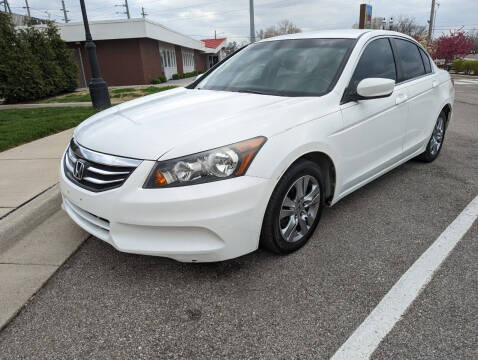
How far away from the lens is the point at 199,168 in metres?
2.19

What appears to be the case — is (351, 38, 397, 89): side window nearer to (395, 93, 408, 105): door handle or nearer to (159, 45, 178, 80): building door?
(395, 93, 408, 105): door handle

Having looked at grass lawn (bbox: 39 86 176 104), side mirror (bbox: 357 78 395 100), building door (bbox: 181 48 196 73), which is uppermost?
side mirror (bbox: 357 78 395 100)

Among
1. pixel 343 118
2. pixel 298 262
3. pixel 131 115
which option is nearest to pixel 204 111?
pixel 131 115

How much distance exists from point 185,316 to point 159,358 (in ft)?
1.09

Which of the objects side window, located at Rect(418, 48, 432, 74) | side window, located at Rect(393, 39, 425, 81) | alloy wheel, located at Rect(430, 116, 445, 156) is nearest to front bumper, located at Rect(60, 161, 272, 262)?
side window, located at Rect(393, 39, 425, 81)

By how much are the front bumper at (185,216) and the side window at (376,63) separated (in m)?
1.56

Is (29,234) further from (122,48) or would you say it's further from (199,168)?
(122,48)

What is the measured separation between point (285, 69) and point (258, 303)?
2.11m

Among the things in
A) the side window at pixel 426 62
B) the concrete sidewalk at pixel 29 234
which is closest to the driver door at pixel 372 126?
the side window at pixel 426 62

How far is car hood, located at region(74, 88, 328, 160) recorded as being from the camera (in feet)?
7.39

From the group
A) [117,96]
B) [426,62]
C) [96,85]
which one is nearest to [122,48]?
[117,96]

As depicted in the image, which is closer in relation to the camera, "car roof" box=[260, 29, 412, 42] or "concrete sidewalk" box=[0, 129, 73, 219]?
"car roof" box=[260, 29, 412, 42]

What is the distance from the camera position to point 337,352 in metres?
1.88

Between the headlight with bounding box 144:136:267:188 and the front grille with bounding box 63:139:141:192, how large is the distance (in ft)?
0.56
